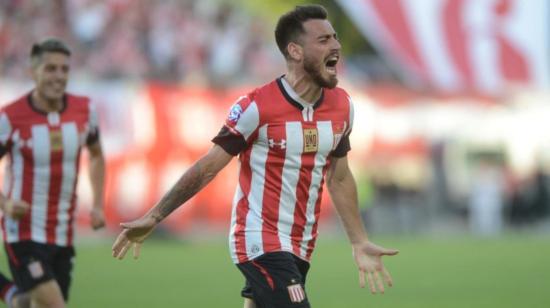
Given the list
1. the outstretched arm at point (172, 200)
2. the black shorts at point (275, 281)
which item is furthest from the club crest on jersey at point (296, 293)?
the outstretched arm at point (172, 200)

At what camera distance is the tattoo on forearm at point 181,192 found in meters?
6.60

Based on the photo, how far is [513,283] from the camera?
14.5 metres

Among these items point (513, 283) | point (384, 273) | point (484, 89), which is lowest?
point (513, 283)

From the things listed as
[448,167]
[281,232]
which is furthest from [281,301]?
[448,167]

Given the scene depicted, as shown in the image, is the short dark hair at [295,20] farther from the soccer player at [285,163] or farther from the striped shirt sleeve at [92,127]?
the striped shirt sleeve at [92,127]

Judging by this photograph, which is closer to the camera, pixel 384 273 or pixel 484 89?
pixel 384 273

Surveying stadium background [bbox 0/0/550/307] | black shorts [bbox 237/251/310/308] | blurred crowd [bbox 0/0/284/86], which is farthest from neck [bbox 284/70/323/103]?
blurred crowd [bbox 0/0/284/86]

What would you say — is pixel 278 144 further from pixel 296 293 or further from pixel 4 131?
pixel 4 131

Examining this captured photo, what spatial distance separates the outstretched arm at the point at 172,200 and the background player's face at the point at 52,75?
8.20 ft

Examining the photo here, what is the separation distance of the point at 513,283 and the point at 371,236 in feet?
31.8

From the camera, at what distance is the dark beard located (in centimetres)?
672

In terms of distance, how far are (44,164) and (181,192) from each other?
8.33 ft

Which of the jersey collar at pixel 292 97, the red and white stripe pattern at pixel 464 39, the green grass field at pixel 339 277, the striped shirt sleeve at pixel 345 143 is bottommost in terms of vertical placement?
the green grass field at pixel 339 277

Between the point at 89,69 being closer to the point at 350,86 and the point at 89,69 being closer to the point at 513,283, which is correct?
the point at 350,86
